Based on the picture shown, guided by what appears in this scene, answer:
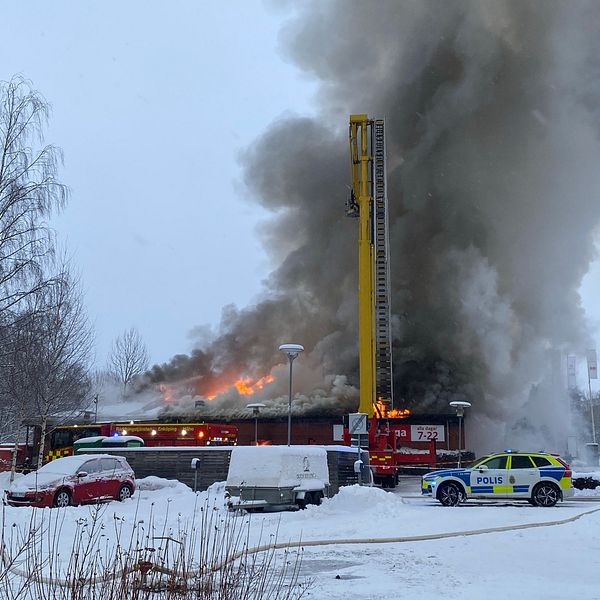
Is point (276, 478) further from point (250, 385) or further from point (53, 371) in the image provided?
point (250, 385)

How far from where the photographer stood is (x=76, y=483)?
644 inches

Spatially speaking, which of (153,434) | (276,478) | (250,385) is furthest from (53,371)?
(250,385)

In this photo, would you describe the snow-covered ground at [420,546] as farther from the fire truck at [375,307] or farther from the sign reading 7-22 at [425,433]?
the sign reading 7-22 at [425,433]

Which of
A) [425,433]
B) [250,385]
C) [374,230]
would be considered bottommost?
[425,433]

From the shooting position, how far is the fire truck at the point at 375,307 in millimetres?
25984

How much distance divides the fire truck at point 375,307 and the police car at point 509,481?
727 centimetres

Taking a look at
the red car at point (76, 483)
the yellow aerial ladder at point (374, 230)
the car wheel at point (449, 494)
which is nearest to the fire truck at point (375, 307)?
the yellow aerial ladder at point (374, 230)

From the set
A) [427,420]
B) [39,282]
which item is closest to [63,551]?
[39,282]

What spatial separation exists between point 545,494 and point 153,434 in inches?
637

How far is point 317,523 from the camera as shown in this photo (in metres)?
12.7

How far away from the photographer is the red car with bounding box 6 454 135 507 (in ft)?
51.5

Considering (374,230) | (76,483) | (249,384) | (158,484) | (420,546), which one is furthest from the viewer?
(249,384)

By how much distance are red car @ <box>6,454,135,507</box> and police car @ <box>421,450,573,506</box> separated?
7759mm

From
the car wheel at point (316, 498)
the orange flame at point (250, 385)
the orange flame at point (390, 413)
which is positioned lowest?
the car wheel at point (316, 498)
